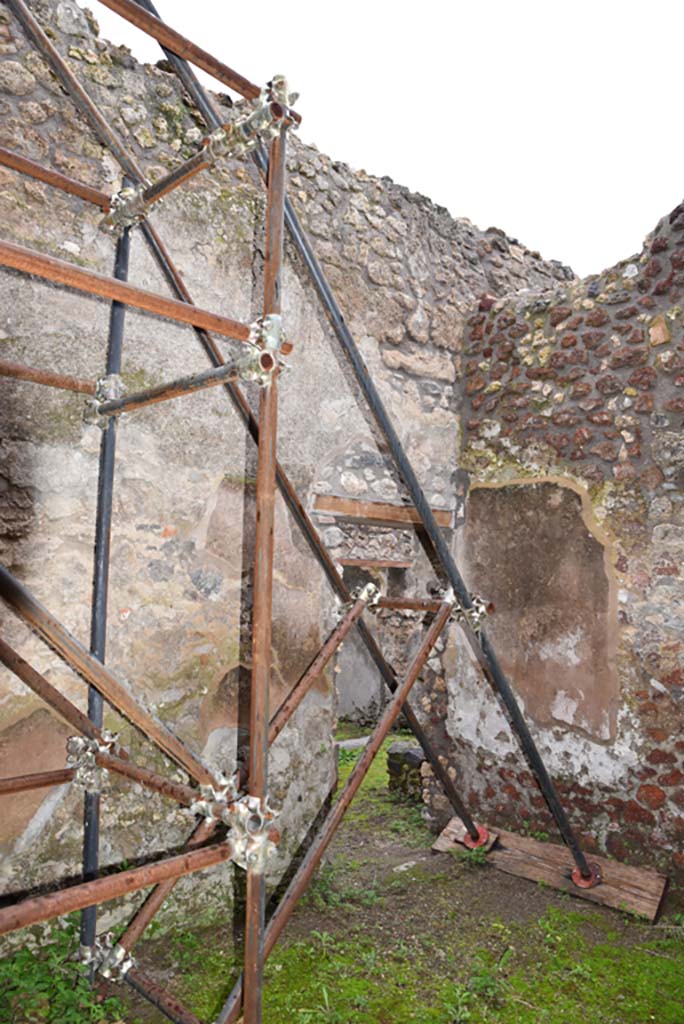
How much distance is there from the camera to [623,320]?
3.60m

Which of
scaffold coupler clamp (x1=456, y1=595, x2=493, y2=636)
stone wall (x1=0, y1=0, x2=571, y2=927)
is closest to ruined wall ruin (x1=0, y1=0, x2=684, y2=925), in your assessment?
stone wall (x1=0, y1=0, x2=571, y2=927)

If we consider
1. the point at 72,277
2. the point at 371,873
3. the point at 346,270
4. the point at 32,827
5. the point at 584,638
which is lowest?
the point at 371,873

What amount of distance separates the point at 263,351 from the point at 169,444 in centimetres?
140

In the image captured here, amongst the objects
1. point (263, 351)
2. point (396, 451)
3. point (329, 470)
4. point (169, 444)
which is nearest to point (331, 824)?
point (396, 451)

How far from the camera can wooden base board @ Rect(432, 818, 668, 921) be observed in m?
Answer: 3.10

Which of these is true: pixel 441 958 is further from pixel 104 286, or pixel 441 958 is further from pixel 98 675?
pixel 104 286

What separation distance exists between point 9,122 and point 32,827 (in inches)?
108

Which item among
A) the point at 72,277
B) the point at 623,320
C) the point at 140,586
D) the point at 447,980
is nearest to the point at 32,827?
the point at 140,586

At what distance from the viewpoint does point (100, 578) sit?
7.91 ft

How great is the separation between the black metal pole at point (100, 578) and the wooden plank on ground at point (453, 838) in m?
2.03

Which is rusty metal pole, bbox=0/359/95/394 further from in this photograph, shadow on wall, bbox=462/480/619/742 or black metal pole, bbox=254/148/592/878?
shadow on wall, bbox=462/480/619/742

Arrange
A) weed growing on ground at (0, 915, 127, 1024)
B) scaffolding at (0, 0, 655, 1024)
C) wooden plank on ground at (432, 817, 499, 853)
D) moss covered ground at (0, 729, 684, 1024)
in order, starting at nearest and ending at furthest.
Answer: scaffolding at (0, 0, 655, 1024)
weed growing on ground at (0, 915, 127, 1024)
moss covered ground at (0, 729, 684, 1024)
wooden plank on ground at (432, 817, 499, 853)

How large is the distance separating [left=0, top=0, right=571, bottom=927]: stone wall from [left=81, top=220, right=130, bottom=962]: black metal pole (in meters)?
0.30

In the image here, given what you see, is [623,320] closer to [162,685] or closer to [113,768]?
[162,685]
